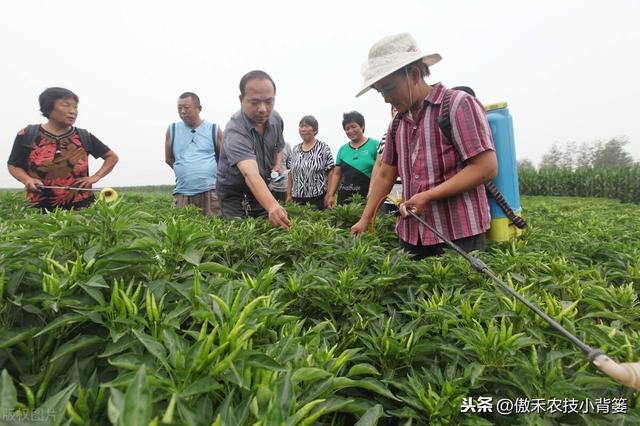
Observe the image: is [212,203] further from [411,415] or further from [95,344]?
[411,415]

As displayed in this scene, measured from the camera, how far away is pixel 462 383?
3.38 feet

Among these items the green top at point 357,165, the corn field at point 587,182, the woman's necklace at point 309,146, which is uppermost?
the woman's necklace at point 309,146

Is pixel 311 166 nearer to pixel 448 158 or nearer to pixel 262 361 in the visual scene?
pixel 448 158

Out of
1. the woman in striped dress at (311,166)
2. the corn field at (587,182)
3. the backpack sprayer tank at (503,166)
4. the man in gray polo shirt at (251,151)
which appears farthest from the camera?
the corn field at (587,182)

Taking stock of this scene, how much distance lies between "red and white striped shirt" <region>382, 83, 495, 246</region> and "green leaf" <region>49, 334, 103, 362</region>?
1.83 meters

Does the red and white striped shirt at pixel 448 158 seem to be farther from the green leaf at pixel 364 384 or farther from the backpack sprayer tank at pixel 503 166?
the green leaf at pixel 364 384

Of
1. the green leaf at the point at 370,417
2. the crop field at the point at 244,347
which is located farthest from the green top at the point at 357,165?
the green leaf at the point at 370,417

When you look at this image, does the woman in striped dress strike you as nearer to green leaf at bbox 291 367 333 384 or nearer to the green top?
the green top

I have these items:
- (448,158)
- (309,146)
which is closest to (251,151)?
(448,158)

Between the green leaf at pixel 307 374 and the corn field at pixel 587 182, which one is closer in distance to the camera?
the green leaf at pixel 307 374

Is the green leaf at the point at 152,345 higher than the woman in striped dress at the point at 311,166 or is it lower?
lower

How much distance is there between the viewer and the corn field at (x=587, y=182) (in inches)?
858

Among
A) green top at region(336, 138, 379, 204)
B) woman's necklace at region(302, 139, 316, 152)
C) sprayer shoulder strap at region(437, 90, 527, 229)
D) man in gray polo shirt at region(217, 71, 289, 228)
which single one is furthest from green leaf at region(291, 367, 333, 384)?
woman's necklace at region(302, 139, 316, 152)

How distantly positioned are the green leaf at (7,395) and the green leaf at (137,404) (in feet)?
0.74
